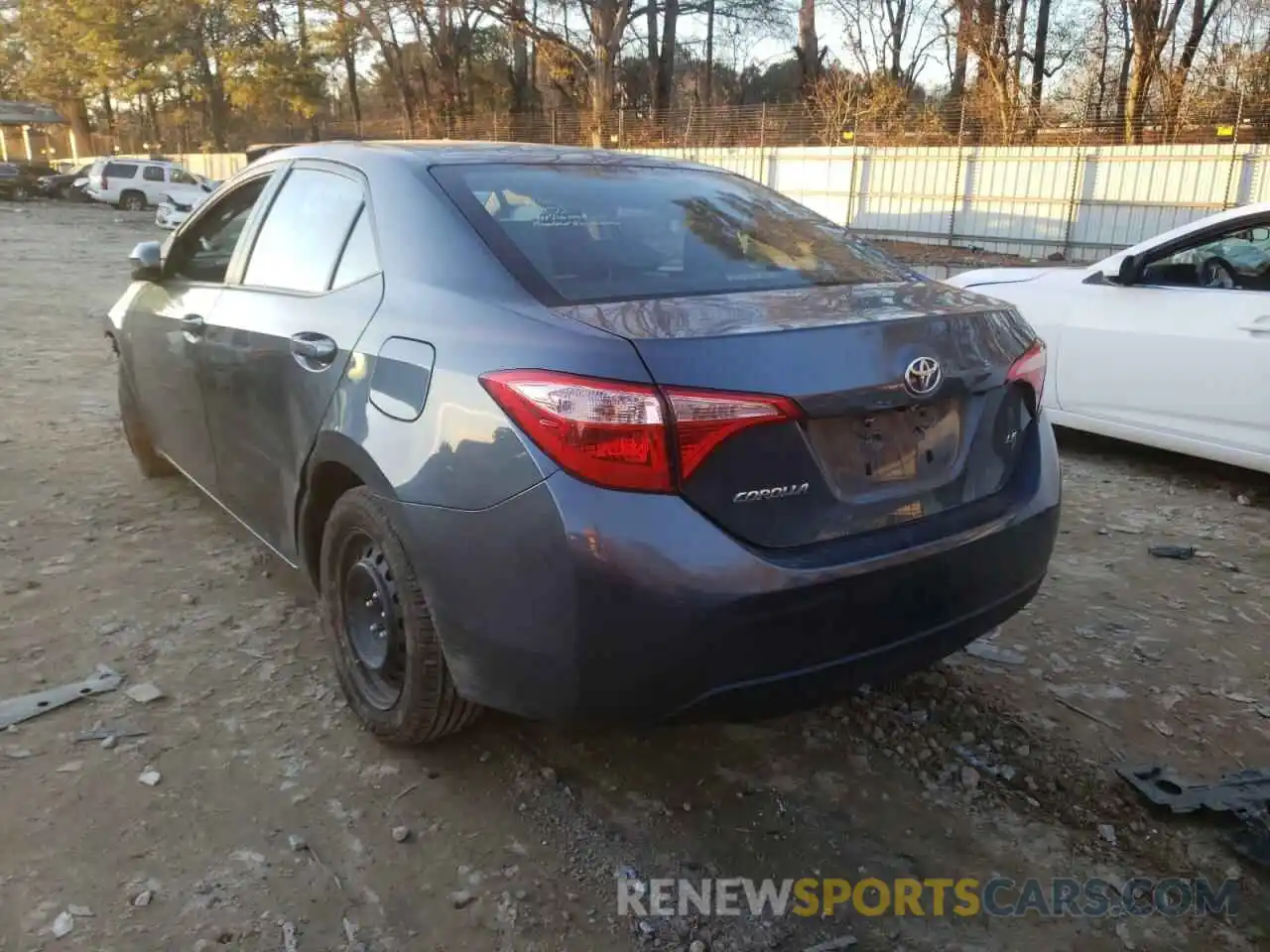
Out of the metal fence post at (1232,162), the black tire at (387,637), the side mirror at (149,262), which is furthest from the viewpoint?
the metal fence post at (1232,162)

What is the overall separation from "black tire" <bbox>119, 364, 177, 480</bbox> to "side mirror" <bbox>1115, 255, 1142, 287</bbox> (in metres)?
4.77

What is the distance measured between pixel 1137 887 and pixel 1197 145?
20.2 meters

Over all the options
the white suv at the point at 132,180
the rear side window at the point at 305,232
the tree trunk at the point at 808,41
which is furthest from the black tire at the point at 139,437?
the tree trunk at the point at 808,41

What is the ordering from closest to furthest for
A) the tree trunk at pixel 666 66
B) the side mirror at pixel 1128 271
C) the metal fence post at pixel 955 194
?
the side mirror at pixel 1128 271 → the metal fence post at pixel 955 194 → the tree trunk at pixel 666 66

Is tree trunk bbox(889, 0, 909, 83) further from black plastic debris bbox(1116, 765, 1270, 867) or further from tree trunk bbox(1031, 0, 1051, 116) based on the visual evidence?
black plastic debris bbox(1116, 765, 1270, 867)

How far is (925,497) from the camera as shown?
2328mm

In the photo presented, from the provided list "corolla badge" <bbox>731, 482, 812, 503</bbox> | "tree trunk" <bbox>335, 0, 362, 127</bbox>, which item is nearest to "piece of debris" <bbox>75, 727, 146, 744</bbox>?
"corolla badge" <bbox>731, 482, 812, 503</bbox>

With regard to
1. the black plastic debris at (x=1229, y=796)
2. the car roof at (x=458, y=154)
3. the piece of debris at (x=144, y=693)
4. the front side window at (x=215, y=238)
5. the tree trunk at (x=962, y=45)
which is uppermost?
the tree trunk at (x=962, y=45)

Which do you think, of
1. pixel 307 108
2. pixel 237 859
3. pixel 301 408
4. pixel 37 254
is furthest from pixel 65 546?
pixel 307 108

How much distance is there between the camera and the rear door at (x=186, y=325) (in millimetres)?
3615

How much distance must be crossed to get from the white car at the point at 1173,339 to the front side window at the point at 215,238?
340cm

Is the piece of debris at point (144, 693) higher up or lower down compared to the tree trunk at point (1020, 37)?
lower down

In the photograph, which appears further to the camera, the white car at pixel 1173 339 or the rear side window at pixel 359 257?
the white car at pixel 1173 339

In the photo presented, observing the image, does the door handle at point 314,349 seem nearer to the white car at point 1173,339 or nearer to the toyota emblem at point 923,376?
the toyota emblem at point 923,376
